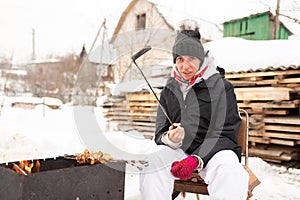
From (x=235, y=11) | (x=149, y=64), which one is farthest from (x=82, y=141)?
(x=235, y=11)

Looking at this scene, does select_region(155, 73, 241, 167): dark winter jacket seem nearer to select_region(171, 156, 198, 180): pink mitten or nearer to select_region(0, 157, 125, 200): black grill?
select_region(171, 156, 198, 180): pink mitten

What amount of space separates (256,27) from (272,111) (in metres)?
3.56

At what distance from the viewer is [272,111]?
179 inches

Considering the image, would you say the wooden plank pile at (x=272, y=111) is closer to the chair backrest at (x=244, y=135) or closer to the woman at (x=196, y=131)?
the chair backrest at (x=244, y=135)

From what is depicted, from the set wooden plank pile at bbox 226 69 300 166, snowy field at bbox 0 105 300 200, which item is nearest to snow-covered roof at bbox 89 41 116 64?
snowy field at bbox 0 105 300 200

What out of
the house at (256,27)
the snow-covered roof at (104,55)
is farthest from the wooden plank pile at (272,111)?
the house at (256,27)

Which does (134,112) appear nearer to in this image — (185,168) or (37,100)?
(185,168)

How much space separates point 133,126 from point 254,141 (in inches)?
112

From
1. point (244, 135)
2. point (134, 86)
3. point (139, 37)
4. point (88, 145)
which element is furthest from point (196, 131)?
point (134, 86)

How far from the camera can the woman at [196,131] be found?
183 centimetres

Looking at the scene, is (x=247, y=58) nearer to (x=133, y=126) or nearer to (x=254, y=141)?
(x=254, y=141)

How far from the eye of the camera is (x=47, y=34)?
7520 millimetres

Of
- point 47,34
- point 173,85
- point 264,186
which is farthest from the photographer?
point 47,34

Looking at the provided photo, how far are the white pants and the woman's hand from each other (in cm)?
14
